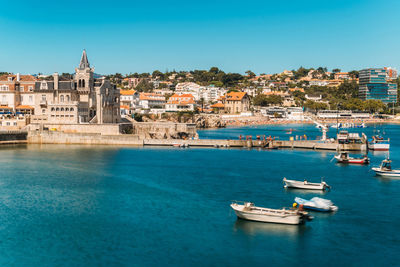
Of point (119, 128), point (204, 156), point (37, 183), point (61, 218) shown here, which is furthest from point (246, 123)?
point (61, 218)

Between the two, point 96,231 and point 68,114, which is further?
point 68,114

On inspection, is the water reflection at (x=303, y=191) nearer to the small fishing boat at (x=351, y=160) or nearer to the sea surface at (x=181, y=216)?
the sea surface at (x=181, y=216)

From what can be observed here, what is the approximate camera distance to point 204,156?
7156 centimetres

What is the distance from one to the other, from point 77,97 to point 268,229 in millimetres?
65747

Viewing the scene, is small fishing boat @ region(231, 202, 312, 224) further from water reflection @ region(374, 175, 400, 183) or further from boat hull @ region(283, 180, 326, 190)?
water reflection @ region(374, 175, 400, 183)

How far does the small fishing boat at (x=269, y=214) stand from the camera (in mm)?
34562

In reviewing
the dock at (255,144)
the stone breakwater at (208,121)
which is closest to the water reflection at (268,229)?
the dock at (255,144)

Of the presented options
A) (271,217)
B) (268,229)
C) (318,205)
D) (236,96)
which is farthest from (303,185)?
(236,96)

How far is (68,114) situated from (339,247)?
222ft

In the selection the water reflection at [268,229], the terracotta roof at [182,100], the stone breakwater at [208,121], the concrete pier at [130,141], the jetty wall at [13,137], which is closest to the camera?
the water reflection at [268,229]

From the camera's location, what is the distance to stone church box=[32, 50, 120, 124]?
8762 cm

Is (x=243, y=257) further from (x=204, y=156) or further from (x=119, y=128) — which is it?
(x=119, y=128)

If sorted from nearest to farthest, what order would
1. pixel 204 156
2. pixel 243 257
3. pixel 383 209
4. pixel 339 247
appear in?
pixel 243 257 < pixel 339 247 < pixel 383 209 < pixel 204 156

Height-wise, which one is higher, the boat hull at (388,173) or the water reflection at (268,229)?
the boat hull at (388,173)
